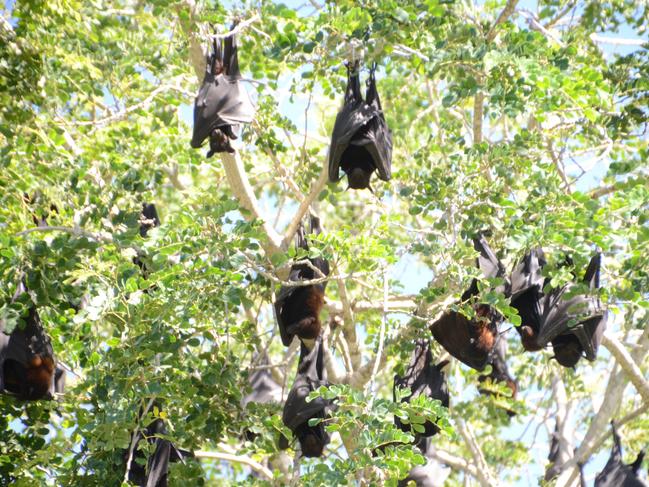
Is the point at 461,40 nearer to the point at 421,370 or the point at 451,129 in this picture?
the point at 451,129

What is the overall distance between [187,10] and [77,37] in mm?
687

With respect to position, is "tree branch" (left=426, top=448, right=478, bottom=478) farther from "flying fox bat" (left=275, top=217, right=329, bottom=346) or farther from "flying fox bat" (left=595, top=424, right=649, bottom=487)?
"flying fox bat" (left=275, top=217, right=329, bottom=346)

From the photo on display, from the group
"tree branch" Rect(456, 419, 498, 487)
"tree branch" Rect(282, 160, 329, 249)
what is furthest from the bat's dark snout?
"tree branch" Rect(456, 419, 498, 487)

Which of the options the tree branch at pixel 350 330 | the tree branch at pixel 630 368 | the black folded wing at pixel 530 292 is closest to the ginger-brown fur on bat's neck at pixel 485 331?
the black folded wing at pixel 530 292

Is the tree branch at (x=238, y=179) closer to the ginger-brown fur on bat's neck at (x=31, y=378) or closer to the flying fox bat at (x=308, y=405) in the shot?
the flying fox bat at (x=308, y=405)

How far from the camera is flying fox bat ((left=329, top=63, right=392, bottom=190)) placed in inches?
216

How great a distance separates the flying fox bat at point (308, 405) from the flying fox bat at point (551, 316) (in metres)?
1.27

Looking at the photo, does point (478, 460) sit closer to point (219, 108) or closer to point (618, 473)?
point (618, 473)

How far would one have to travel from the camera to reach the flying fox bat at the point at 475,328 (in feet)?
18.5

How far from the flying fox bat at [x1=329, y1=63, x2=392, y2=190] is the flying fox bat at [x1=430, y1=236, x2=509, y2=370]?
78cm

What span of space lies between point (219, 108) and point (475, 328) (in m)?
1.94

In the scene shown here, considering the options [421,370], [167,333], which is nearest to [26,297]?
[167,333]

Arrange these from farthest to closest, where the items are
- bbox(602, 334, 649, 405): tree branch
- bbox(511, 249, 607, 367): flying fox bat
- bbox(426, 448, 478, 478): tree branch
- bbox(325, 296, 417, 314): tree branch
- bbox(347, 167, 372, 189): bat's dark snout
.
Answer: bbox(426, 448, 478, 478): tree branch, bbox(325, 296, 417, 314): tree branch, bbox(602, 334, 649, 405): tree branch, bbox(511, 249, 607, 367): flying fox bat, bbox(347, 167, 372, 189): bat's dark snout

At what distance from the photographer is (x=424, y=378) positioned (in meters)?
6.16
